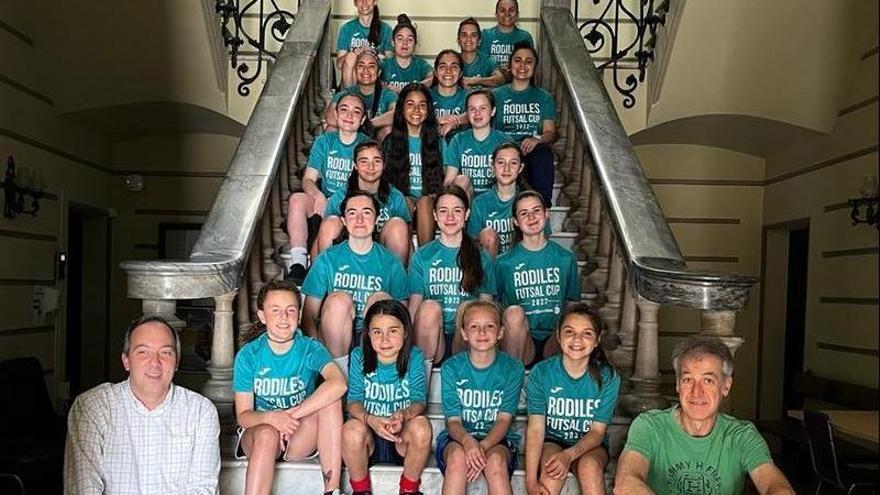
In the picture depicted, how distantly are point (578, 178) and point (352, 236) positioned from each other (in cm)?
157

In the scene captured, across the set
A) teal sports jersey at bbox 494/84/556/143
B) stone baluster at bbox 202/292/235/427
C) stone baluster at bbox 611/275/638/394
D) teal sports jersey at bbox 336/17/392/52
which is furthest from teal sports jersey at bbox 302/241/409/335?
teal sports jersey at bbox 336/17/392/52

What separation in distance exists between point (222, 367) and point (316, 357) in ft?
1.15

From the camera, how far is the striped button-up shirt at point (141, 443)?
2398 millimetres

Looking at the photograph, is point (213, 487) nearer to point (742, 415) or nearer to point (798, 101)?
point (798, 101)

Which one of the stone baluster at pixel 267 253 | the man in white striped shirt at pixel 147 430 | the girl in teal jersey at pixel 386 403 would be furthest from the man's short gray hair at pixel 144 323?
the stone baluster at pixel 267 253

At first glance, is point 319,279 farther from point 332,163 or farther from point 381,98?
point 381,98

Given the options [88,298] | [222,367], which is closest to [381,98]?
[222,367]

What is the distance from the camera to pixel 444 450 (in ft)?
8.63

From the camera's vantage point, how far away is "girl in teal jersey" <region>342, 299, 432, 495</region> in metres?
2.58

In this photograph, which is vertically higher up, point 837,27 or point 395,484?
point 837,27

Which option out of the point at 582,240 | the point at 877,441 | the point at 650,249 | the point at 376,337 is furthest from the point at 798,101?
the point at 877,441

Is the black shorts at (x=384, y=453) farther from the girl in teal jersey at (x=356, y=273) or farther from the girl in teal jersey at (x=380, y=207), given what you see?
the girl in teal jersey at (x=380, y=207)

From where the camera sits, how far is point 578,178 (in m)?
4.35

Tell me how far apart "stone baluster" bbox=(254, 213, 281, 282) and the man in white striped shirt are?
3.52 ft
